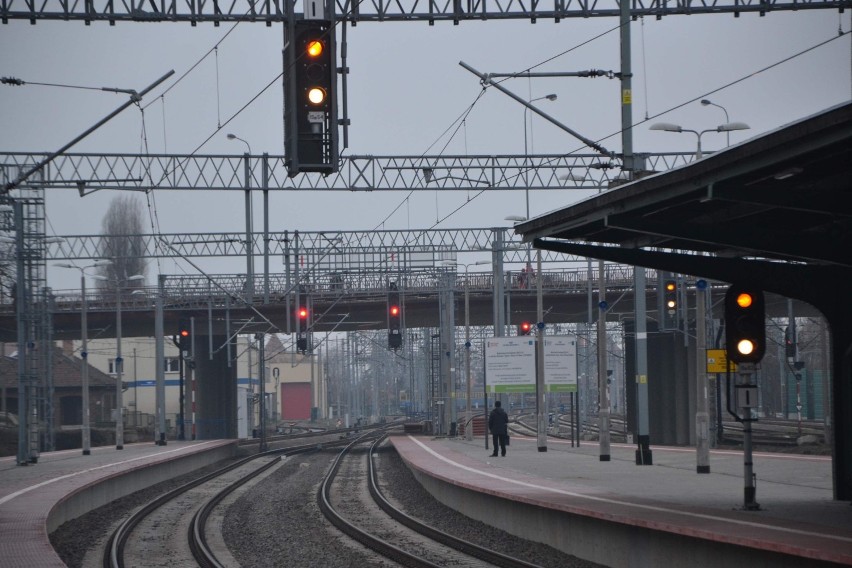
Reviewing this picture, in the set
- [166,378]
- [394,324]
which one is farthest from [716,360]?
[166,378]

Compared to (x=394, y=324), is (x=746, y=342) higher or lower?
lower

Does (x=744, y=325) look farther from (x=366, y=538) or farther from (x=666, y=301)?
(x=666, y=301)

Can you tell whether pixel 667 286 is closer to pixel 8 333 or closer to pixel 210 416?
pixel 210 416

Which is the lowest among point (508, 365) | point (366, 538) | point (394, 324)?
point (366, 538)

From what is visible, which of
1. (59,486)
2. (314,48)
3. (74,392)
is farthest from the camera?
(74,392)

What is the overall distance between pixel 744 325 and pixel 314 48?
6.86 metres

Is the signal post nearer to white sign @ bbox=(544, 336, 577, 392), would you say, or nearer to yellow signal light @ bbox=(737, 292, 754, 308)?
yellow signal light @ bbox=(737, 292, 754, 308)

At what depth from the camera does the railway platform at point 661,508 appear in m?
12.9

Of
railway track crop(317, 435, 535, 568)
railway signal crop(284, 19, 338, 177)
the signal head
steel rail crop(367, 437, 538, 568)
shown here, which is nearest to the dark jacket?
railway track crop(317, 435, 535, 568)

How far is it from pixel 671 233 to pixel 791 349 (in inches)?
1455

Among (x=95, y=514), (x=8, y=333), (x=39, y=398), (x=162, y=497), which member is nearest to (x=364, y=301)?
(x=8, y=333)

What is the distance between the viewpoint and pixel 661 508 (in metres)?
16.9

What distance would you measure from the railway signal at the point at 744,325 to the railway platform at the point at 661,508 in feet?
7.01

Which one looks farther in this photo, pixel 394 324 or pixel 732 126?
pixel 394 324
